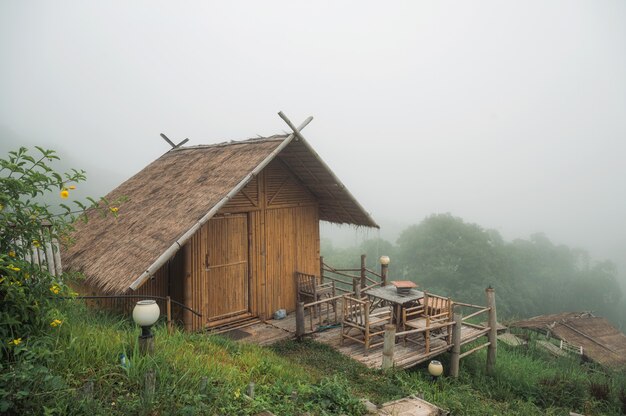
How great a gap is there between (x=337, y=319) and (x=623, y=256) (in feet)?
331

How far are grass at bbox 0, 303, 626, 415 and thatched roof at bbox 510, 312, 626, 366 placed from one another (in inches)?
303

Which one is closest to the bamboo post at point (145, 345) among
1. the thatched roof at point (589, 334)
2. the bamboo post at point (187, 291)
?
the bamboo post at point (187, 291)

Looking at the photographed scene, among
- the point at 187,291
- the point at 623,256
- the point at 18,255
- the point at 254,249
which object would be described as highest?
the point at 18,255

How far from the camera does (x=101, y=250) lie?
8711 millimetres

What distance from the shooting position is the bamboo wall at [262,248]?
8.80 meters

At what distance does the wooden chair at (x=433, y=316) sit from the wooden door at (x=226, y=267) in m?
3.78

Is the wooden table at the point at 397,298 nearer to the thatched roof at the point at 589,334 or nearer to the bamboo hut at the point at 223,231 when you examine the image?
the bamboo hut at the point at 223,231

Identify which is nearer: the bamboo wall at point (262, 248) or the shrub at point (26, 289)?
the shrub at point (26, 289)

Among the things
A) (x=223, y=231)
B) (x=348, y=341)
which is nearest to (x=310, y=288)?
(x=348, y=341)

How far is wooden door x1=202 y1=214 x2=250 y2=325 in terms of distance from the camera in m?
9.02

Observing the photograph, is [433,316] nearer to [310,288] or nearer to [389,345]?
[389,345]

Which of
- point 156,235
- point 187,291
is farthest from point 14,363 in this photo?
point 187,291

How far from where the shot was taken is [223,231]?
9.27m

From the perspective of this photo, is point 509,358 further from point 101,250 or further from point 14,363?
point 14,363
